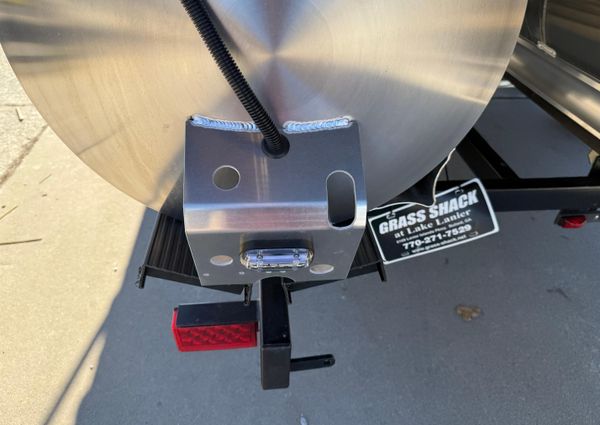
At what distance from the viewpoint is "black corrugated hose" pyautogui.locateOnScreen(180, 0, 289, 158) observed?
0.52 meters

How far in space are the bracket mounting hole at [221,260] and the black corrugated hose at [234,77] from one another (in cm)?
17

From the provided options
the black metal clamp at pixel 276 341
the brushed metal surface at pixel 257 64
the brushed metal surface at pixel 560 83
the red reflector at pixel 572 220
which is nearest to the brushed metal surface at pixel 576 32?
the brushed metal surface at pixel 560 83

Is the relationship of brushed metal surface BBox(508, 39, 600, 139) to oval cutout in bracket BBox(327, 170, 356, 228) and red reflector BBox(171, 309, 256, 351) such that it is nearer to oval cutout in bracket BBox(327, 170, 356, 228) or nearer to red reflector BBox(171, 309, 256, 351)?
oval cutout in bracket BBox(327, 170, 356, 228)

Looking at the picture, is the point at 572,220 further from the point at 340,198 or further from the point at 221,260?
the point at 221,260

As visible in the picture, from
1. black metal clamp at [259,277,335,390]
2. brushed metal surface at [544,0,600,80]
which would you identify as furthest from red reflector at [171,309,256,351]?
brushed metal surface at [544,0,600,80]

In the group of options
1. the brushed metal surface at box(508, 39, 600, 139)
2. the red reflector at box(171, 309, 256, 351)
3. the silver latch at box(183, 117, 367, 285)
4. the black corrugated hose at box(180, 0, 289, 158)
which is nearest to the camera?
the black corrugated hose at box(180, 0, 289, 158)

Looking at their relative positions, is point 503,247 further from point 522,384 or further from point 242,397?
point 242,397

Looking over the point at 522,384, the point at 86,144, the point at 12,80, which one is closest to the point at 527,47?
the point at 522,384

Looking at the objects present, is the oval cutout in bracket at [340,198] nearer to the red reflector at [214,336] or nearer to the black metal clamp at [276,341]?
the black metal clamp at [276,341]

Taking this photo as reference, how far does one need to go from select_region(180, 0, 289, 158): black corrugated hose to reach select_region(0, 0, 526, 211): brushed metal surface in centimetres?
4

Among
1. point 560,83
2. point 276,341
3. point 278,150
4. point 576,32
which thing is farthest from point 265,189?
point 576,32

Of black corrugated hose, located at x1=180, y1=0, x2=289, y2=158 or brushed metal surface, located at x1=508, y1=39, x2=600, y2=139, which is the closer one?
black corrugated hose, located at x1=180, y1=0, x2=289, y2=158

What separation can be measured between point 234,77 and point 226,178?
16 centimetres

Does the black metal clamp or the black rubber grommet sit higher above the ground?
the black rubber grommet
